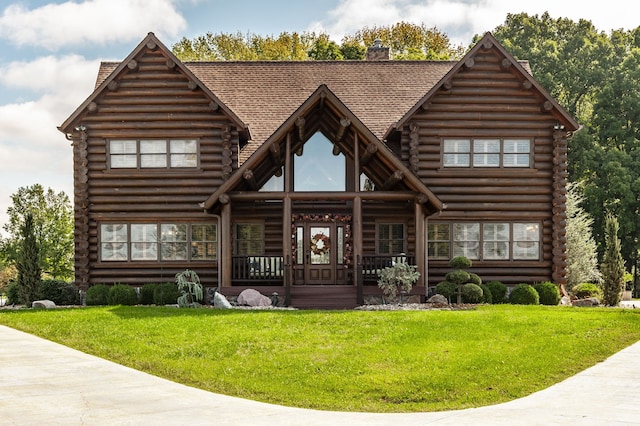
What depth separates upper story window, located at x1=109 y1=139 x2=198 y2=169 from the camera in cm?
2566

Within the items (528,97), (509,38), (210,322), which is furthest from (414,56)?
(210,322)

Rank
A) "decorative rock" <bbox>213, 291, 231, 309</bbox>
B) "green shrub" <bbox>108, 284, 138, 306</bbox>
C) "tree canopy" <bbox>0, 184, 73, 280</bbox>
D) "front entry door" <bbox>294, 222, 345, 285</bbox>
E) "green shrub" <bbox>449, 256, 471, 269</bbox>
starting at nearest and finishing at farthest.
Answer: "decorative rock" <bbox>213, 291, 231, 309</bbox>, "green shrub" <bbox>108, 284, 138, 306</bbox>, "green shrub" <bbox>449, 256, 471, 269</bbox>, "front entry door" <bbox>294, 222, 345, 285</bbox>, "tree canopy" <bbox>0, 184, 73, 280</bbox>

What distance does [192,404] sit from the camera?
35.5ft

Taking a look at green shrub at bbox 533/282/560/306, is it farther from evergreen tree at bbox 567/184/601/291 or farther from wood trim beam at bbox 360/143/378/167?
evergreen tree at bbox 567/184/601/291

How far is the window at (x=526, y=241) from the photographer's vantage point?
25.9 m

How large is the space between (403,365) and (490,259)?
13418mm

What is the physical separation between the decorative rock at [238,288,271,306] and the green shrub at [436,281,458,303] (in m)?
5.55

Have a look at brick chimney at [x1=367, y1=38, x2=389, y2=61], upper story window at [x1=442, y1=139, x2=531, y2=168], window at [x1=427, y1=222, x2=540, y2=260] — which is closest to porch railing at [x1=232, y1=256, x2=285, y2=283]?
window at [x1=427, y1=222, x2=540, y2=260]

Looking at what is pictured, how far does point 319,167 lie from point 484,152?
5982 millimetres

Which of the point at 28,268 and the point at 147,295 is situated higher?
the point at 28,268

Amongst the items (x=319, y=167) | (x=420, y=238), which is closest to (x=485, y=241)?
(x=420, y=238)

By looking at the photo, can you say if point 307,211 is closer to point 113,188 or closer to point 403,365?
point 113,188

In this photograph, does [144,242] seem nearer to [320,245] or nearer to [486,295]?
[320,245]

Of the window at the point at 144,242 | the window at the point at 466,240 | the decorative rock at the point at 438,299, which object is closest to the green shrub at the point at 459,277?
the decorative rock at the point at 438,299
